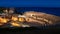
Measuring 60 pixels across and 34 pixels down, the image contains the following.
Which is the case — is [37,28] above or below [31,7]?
below

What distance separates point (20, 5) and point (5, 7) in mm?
197


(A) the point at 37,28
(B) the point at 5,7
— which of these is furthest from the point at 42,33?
(B) the point at 5,7

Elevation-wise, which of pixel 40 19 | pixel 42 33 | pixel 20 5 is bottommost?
pixel 42 33

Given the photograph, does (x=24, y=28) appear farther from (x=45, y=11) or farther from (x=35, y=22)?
(x=45, y=11)

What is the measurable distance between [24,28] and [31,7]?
0.30 m

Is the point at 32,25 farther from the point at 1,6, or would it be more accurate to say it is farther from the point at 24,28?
the point at 1,6

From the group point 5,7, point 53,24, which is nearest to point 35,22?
point 53,24

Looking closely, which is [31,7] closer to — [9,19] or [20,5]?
[20,5]

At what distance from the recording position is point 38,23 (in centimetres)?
303

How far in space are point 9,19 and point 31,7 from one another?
1.08ft

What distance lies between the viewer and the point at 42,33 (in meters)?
3.08

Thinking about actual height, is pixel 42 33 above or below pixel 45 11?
below

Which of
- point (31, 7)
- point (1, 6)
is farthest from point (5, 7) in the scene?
point (31, 7)

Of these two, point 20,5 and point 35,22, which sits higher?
point 20,5
